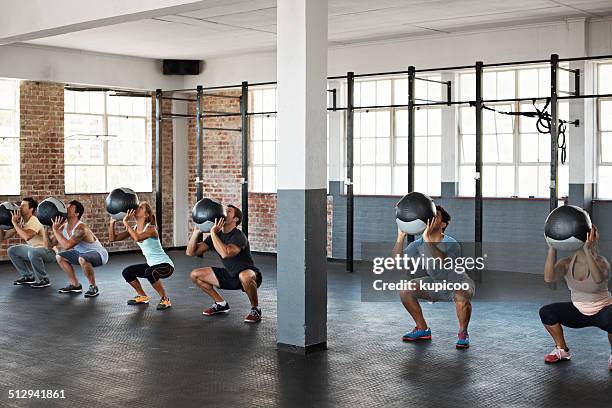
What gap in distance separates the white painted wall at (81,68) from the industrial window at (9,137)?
26cm

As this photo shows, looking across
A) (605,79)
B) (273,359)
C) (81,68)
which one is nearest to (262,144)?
(81,68)

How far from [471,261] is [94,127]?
5.77 meters

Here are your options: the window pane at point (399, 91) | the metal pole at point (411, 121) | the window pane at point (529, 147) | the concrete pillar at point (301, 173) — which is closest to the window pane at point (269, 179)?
the window pane at point (399, 91)

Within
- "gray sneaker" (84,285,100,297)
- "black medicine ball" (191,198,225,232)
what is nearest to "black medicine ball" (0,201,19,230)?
"gray sneaker" (84,285,100,297)

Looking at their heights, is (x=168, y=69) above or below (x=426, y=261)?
above

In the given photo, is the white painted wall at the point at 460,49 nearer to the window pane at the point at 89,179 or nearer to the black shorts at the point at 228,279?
the window pane at the point at 89,179

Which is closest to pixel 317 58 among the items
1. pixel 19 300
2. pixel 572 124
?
pixel 19 300

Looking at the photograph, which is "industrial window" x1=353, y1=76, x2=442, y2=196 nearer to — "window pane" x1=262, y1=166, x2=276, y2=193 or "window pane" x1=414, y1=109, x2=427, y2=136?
"window pane" x1=414, y1=109, x2=427, y2=136

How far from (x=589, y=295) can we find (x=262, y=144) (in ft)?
25.3

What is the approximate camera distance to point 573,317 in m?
5.24

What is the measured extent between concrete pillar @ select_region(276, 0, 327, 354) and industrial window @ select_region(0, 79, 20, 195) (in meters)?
6.40

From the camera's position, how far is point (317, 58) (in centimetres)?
569

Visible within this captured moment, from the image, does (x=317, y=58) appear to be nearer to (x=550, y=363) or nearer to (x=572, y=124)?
(x=550, y=363)

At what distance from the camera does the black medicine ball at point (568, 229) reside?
5.10 metres
